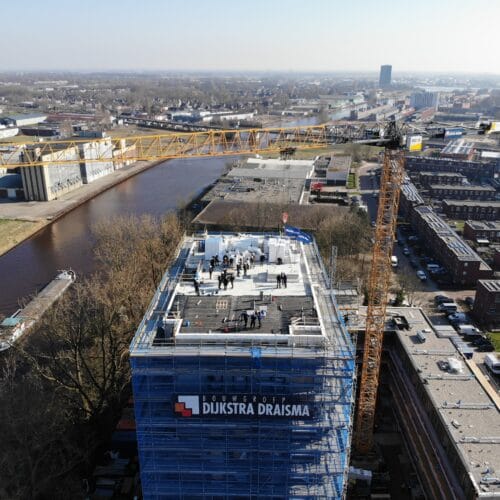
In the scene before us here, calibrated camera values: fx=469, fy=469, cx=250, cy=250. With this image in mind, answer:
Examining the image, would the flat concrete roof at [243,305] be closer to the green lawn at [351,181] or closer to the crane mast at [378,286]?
the crane mast at [378,286]

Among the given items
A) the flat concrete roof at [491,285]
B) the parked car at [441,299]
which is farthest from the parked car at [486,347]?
the parked car at [441,299]

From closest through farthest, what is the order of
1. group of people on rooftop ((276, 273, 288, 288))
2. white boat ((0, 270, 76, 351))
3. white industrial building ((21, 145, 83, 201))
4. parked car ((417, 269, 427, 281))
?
group of people on rooftop ((276, 273, 288, 288)) → white boat ((0, 270, 76, 351)) → parked car ((417, 269, 427, 281)) → white industrial building ((21, 145, 83, 201))

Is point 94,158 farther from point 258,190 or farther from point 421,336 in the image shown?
point 421,336

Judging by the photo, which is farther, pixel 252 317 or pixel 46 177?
pixel 46 177

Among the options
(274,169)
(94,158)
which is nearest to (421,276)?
(274,169)

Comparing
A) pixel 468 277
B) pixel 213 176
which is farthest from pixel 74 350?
pixel 213 176

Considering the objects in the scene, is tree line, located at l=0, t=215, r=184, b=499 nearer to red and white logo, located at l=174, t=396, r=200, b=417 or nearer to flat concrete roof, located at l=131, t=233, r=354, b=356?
flat concrete roof, located at l=131, t=233, r=354, b=356

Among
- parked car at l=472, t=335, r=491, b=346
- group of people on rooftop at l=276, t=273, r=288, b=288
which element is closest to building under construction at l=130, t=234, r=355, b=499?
group of people on rooftop at l=276, t=273, r=288, b=288
